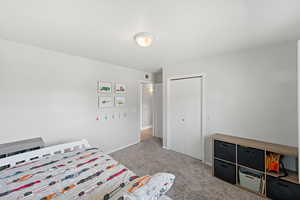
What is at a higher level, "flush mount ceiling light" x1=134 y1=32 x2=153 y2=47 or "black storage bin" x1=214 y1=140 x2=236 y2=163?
"flush mount ceiling light" x1=134 y1=32 x2=153 y2=47

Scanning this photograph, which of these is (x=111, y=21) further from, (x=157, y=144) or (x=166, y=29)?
(x=157, y=144)

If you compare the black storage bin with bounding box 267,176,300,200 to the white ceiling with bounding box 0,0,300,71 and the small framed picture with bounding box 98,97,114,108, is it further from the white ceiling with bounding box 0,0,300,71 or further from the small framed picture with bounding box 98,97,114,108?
the small framed picture with bounding box 98,97,114,108

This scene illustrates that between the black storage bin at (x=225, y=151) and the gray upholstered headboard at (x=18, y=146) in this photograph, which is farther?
the black storage bin at (x=225, y=151)

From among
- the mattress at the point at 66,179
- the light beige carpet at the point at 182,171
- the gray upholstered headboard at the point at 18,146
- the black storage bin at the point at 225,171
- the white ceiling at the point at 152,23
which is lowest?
the light beige carpet at the point at 182,171

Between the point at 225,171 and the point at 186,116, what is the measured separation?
1.33m

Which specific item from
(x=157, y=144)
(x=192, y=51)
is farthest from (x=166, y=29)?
(x=157, y=144)

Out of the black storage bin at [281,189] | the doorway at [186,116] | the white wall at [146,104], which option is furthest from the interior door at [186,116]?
the white wall at [146,104]

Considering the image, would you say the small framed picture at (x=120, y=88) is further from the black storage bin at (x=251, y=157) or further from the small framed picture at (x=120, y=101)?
the black storage bin at (x=251, y=157)

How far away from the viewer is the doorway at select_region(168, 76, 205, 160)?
287 cm

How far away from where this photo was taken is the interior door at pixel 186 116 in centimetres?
290

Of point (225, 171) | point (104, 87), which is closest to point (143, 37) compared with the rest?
point (104, 87)

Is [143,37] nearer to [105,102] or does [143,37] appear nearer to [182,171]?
[105,102]

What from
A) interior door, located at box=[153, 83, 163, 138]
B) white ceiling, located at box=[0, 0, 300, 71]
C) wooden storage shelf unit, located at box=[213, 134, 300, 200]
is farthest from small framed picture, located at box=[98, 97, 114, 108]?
wooden storage shelf unit, located at box=[213, 134, 300, 200]

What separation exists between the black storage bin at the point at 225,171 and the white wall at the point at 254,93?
439 mm
